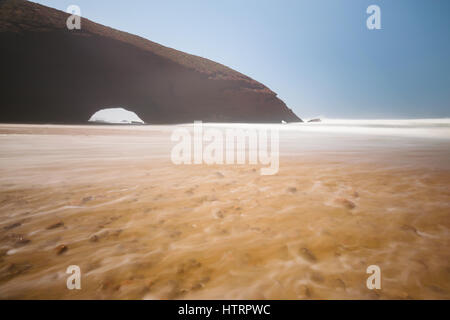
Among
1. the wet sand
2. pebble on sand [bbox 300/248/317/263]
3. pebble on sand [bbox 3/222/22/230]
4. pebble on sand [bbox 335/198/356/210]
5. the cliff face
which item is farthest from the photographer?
the cliff face

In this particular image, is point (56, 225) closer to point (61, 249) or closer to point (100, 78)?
point (61, 249)

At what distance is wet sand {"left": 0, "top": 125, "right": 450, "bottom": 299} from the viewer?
106 cm

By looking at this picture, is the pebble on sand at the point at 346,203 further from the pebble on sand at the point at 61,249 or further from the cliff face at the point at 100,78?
the cliff face at the point at 100,78

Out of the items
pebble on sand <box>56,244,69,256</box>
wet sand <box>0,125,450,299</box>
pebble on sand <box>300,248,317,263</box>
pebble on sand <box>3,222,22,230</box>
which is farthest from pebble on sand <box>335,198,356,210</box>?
pebble on sand <box>3,222,22,230</box>

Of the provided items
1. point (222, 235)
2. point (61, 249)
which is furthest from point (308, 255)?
point (61, 249)

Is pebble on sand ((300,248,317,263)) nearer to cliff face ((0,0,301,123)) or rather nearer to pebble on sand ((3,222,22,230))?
pebble on sand ((3,222,22,230))

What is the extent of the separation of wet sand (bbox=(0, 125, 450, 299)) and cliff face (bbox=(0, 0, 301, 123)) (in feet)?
97.1

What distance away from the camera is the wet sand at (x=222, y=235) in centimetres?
106

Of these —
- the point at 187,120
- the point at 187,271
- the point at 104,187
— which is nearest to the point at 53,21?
the point at 187,120

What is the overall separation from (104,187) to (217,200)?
1.41m

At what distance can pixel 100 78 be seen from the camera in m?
28.0

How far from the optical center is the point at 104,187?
2430 mm

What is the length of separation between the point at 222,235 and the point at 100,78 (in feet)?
111

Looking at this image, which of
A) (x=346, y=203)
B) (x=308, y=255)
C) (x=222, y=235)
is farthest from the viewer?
(x=346, y=203)
